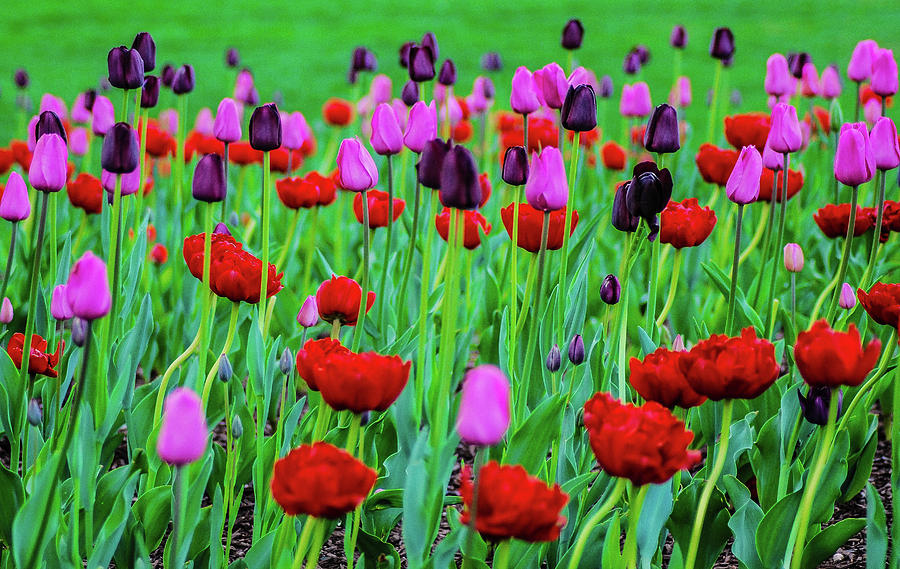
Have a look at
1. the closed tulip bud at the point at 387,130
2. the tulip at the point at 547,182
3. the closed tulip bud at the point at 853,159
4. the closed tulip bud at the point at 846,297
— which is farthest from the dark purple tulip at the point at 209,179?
the closed tulip bud at the point at 846,297

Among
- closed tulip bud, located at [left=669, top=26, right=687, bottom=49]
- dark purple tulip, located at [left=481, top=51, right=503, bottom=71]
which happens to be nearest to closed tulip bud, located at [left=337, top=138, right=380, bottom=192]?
closed tulip bud, located at [left=669, top=26, right=687, bottom=49]

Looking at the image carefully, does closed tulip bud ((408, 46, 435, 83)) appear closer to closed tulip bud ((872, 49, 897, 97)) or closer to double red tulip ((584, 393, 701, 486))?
closed tulip bud ((872, 49, 897, 97))

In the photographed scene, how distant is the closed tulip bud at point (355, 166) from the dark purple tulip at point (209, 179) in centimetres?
20

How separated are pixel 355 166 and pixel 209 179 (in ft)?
0.80

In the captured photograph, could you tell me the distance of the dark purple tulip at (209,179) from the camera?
171cm

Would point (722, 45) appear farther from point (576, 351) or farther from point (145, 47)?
point (145, 47)

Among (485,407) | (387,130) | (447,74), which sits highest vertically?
(447,74)

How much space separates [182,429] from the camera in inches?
41.3

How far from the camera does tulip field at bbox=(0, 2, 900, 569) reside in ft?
4.28

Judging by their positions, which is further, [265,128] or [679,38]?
[679,38]

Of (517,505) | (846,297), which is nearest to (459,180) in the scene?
(517,505)

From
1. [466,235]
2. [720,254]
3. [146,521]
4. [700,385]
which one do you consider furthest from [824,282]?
[146,521]

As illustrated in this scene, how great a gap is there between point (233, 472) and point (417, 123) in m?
0.73

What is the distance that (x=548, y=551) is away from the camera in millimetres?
1733
